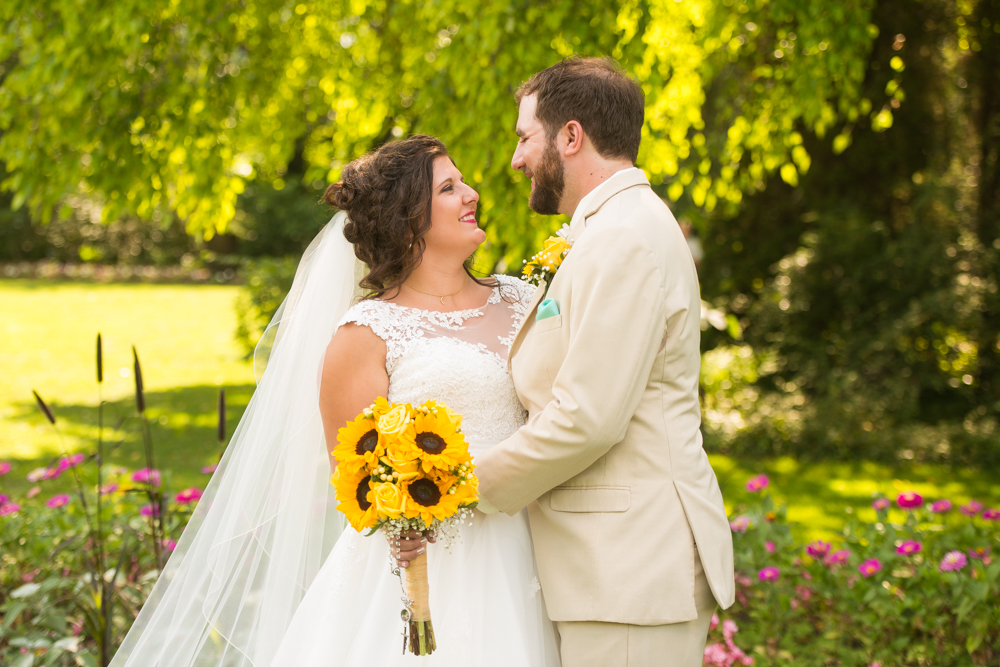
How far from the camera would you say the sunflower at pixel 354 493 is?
6.37ft

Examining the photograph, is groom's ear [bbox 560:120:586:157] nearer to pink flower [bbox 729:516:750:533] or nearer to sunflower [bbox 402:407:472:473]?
sunflower [bbox 402:407:472:473]

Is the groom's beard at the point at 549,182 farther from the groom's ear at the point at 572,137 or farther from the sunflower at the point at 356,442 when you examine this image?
the sunflower at the point at 356,442

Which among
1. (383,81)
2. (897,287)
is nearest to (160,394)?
(383,81)

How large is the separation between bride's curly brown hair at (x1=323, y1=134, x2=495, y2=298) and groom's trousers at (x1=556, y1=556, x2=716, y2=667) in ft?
3.97

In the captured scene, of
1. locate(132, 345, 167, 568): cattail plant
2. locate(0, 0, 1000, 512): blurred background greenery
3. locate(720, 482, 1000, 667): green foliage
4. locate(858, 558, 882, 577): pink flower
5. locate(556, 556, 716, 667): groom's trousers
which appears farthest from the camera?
locate(0, 0, 1000, 512): blurred background greenery

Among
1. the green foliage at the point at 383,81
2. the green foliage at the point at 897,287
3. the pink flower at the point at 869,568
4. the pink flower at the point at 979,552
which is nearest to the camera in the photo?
the pink flower at the point at 869,568

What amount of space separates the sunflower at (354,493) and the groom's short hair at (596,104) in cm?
105

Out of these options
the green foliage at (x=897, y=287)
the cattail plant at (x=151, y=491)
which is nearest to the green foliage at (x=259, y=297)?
the green foliage at (x=897, y=287)

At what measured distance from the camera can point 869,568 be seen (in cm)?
331

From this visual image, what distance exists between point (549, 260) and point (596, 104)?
0.43 meters

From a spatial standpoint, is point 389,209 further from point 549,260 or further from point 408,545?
point 408,545

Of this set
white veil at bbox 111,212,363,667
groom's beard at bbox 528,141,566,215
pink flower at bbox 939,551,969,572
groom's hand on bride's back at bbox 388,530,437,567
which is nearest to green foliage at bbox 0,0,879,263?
white veil at bbox 111,212,363,667

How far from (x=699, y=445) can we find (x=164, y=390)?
9798mm

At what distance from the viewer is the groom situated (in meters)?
1.91
